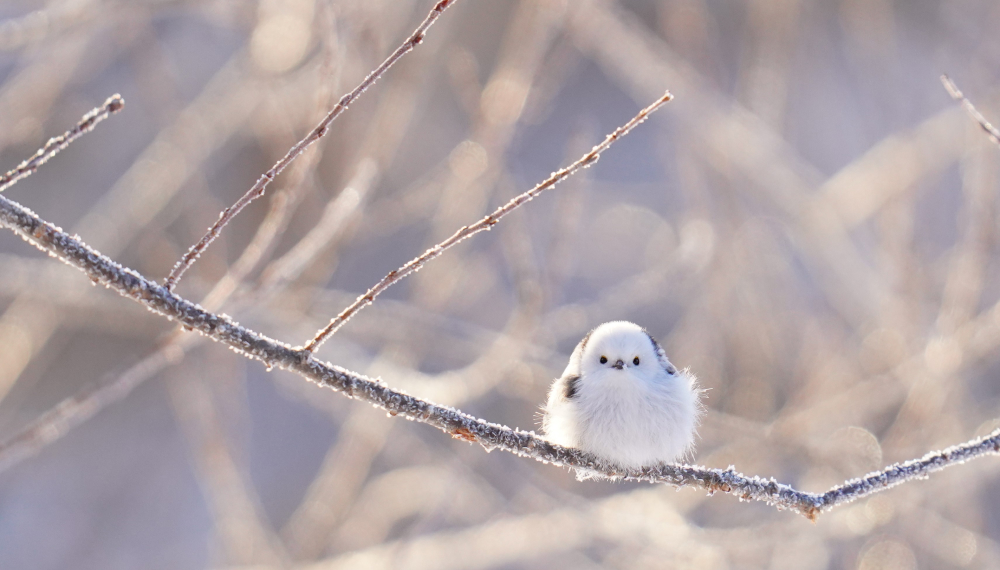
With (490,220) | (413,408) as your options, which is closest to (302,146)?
(490,220)

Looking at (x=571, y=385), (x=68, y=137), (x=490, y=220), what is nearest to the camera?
(x=68, y=137)

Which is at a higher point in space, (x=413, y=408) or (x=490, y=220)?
(x=490, y=220)

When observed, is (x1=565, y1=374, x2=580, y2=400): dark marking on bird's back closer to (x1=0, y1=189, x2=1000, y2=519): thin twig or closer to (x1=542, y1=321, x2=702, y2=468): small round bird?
(x1=542, y1=321, x2=702, y2=468): small round bird

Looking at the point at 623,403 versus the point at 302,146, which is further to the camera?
the point at 623,403

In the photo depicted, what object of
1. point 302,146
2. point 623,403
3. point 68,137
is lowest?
point 68,137

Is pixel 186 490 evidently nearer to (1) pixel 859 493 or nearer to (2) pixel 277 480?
(2) pixel 277 480

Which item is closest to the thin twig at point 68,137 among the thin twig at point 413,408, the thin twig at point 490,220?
the thin twig at point 413,408

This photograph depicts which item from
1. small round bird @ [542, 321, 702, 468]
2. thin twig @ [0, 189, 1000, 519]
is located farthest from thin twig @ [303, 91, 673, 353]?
small round bird @ [542, 321, 702, 468]

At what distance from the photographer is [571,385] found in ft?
5.94

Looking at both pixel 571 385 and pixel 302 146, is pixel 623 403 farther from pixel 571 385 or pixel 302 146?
pixel 302 146

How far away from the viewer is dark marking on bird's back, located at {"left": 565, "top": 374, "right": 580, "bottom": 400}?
1773 millimetres

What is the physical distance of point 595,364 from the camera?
71.6 inches

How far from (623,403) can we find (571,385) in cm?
17

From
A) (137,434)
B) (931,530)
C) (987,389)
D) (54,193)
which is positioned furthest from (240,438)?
(987,389)
